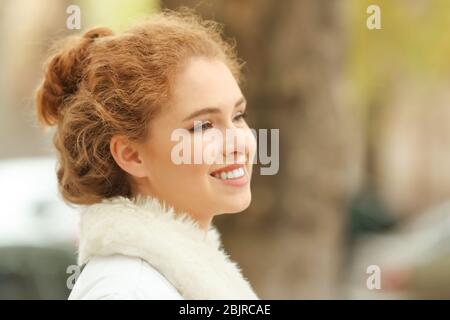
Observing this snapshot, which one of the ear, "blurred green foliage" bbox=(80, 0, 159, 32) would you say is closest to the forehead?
the ear

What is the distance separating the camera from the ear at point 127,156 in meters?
2.18

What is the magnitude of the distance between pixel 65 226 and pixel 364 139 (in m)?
9.12

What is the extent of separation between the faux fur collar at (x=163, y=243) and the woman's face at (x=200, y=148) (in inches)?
2.2

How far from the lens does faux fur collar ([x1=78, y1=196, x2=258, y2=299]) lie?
203 centimetres

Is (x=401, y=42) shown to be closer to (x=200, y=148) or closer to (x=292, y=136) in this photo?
(x=292, y=136)

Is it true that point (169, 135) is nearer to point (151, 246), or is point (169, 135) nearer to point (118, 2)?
point (151, 246)

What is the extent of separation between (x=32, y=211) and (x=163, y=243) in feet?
16.7

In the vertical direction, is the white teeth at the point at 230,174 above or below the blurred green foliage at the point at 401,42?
below

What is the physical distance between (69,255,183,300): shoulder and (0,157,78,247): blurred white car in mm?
4505

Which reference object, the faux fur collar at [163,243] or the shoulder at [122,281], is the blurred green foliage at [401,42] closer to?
the faux fur collar at [163,243]

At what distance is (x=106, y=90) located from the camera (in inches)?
85.7

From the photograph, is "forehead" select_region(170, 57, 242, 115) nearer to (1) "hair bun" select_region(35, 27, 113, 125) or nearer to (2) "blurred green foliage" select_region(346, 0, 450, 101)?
(1) "hair bun" select_region(35, 27, 113, 125)

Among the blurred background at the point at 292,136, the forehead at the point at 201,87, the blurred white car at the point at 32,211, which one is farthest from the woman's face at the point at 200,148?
the blurred white car at the point at 32,211
